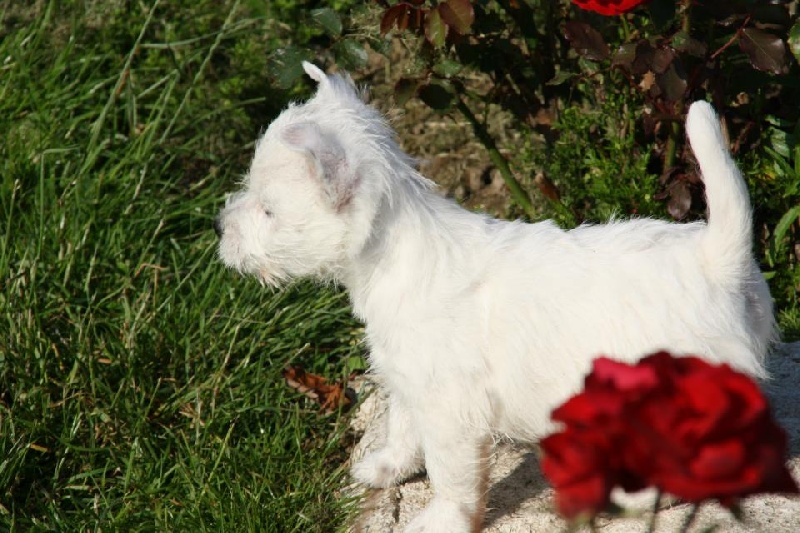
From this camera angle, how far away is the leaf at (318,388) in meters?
A: 3.79

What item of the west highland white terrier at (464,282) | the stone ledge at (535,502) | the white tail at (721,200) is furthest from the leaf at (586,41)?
the stone ledge at (535,502)

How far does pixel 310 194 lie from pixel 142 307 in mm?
1160

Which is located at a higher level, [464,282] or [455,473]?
[464,282]

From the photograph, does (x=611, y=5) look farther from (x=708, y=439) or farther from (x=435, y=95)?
(x=708, y=439)

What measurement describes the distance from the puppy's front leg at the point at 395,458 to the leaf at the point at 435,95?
4.17 feet

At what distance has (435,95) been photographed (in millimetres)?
3855

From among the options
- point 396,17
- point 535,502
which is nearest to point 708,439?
point 535,502

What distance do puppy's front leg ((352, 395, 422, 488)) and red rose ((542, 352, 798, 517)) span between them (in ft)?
6.62

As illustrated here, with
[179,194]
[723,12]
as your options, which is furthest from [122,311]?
[723,12]

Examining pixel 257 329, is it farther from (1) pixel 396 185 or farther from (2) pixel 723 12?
→ (2) pixel 723 12

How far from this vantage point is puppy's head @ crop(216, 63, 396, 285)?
277 cm

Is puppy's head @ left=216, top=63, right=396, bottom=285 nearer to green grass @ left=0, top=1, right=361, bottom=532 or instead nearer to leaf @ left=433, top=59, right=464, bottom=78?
green grass @ left=0, top=1, right=361, bottom=532

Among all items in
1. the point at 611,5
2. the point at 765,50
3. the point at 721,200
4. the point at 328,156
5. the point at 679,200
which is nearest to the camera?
the point at 721,200

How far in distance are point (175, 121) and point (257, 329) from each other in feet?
4.82
